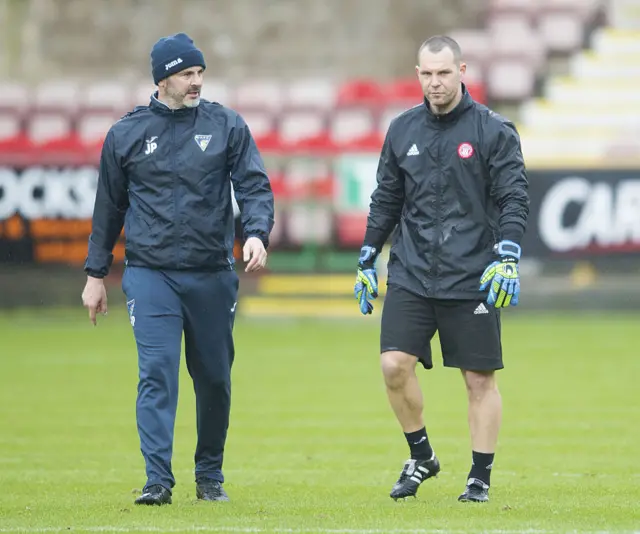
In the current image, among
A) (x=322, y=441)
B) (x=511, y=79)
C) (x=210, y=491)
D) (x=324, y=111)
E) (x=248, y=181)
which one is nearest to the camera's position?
(x=248, y=181)

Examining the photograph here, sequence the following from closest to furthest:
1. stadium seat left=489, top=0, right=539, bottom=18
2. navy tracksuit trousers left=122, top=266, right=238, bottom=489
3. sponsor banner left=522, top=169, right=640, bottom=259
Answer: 1. navy tracksuit trousers left=122, top=266, right=238, bottom=489
2. sponsor banner left=522, top=169, right=640, bottom=259
3. stadium seat left=489, top=0, right=539, bottom=18

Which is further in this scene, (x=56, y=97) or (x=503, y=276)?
(x=56, y=97)

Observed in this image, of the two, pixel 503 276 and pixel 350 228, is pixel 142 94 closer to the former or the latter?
pixel 350 228

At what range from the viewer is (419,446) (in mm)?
7113

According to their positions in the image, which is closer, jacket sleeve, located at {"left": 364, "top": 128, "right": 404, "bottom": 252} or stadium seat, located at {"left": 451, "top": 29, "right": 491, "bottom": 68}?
jacket sleeve, located at {"left": 364, "top": 128, "right": 404, "bottom": 252}

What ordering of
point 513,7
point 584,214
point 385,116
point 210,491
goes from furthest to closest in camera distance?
1. point 513,7
2. point 385,116
3. point 584,214
4. point 210,491

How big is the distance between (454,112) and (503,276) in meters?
0.82

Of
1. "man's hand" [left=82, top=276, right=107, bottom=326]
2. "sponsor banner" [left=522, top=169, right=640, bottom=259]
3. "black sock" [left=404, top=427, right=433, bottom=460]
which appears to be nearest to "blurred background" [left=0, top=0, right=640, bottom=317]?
"sponsor banner" [left=522, top=169, right=640, bottom=259]

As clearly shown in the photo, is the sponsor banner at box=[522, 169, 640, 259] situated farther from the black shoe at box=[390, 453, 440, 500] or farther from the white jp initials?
the white jp initials

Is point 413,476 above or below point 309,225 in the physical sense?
below

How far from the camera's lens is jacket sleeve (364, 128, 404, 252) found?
707 centimetres

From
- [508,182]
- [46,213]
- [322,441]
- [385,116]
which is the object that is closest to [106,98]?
[46,213]

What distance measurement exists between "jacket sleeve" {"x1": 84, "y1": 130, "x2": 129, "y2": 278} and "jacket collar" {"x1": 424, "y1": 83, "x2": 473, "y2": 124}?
1.49 metres

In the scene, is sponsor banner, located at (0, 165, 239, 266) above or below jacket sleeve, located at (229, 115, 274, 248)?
below
